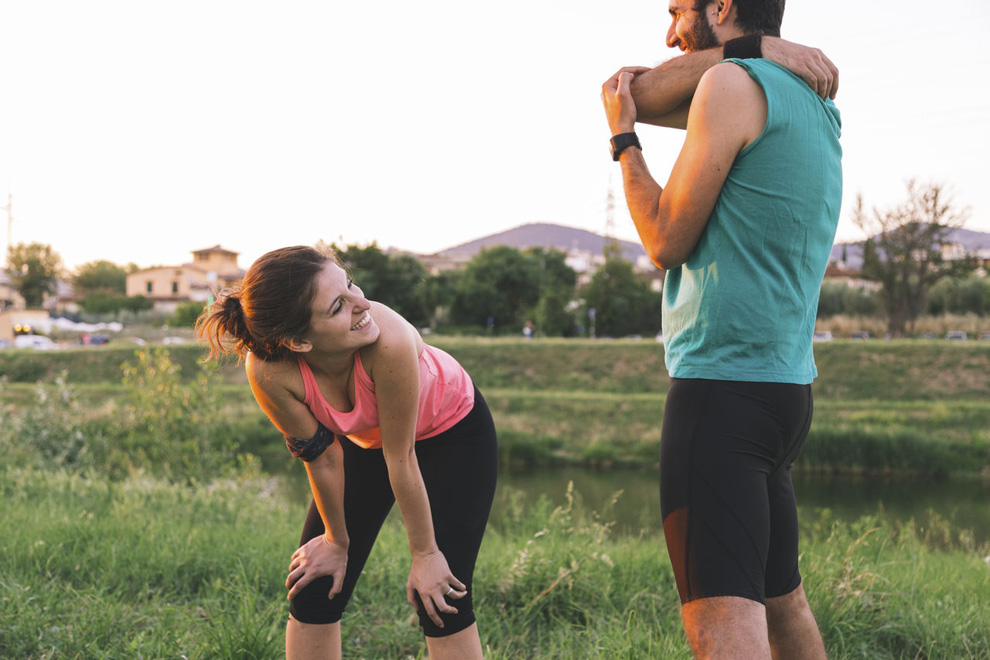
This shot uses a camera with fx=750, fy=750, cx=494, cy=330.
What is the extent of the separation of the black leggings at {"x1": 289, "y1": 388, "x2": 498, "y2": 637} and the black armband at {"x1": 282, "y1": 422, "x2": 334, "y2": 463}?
0.15 m

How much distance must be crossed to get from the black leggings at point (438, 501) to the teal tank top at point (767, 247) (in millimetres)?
744

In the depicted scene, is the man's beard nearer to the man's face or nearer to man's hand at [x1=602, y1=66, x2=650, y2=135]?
the man's face

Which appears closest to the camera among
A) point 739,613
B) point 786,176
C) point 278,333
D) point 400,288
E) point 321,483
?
point 739,613

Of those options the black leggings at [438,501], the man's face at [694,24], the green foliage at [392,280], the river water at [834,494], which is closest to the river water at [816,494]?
the river water at [834,494]

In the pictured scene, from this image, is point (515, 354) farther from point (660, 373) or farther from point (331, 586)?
point (331, 586)

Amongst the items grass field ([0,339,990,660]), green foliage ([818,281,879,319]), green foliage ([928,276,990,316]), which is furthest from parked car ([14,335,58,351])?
green foliage ([928,276,990,316])

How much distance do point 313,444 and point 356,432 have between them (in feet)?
0.40

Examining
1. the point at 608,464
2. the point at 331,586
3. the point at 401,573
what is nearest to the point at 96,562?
the point at 401,573

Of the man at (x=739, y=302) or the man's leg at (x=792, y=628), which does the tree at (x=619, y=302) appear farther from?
the man at (x=739, y=302)

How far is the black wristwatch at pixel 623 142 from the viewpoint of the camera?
6.03ft

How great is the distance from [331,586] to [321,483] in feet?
0.96

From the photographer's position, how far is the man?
1585 millimetres

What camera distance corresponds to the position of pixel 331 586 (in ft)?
6.93

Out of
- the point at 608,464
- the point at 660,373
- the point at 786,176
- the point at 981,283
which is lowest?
the point at 608,464
